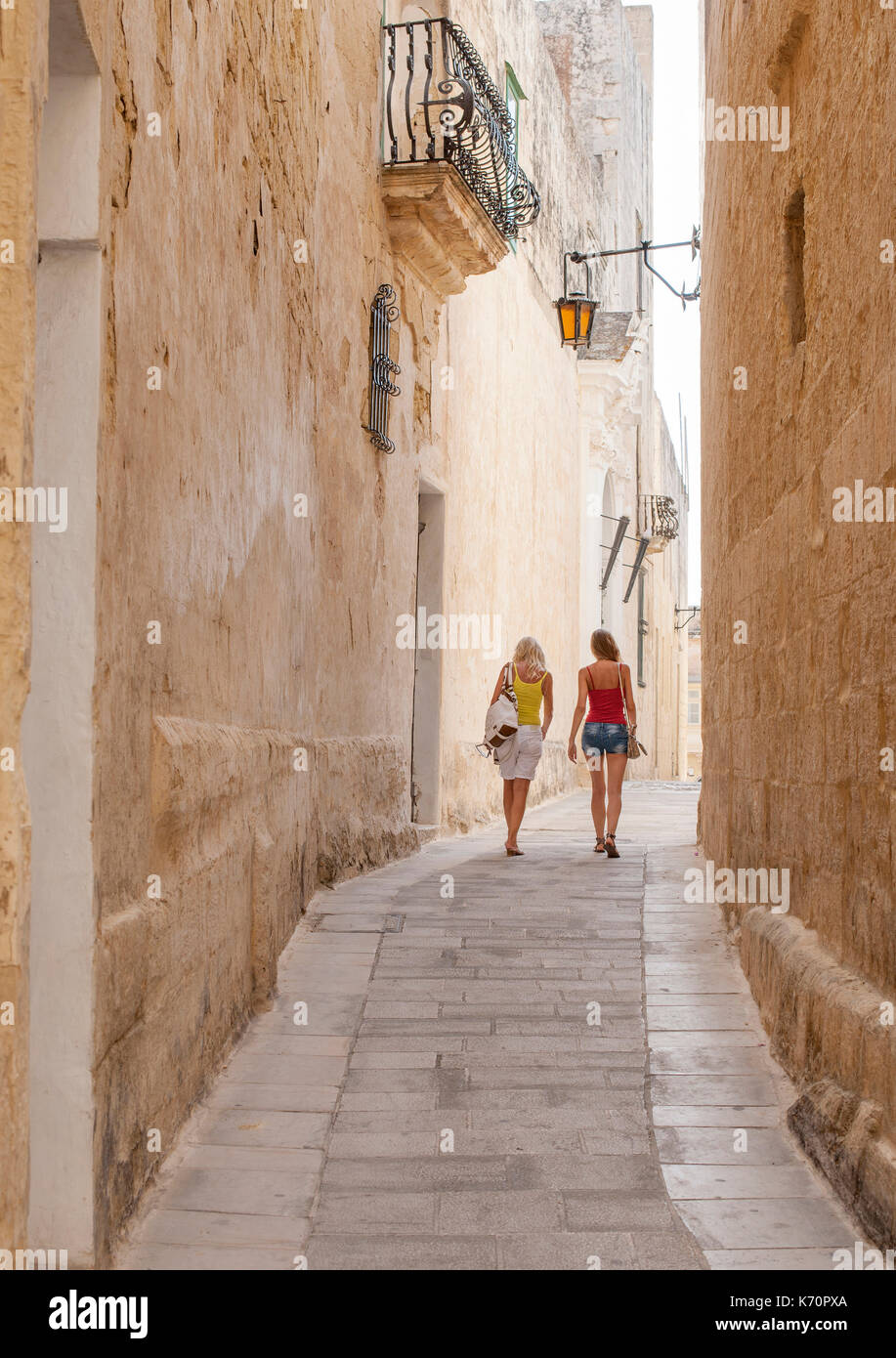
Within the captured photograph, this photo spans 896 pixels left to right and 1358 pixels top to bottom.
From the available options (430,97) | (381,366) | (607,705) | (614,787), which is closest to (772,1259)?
(614,787)

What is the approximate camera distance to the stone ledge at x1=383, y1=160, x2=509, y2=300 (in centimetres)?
960

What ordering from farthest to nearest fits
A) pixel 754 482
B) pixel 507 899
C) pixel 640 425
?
pixel 640 425 < pixel 507 899 < pixel 754 482

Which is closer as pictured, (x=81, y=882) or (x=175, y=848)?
(x=81, y=882)

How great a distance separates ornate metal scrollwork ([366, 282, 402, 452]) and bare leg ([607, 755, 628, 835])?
255 cm

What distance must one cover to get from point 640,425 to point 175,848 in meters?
23.5

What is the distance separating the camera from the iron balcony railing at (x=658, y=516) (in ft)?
87.4

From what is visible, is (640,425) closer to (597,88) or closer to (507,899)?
(597,88)

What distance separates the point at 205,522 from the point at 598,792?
5136mm

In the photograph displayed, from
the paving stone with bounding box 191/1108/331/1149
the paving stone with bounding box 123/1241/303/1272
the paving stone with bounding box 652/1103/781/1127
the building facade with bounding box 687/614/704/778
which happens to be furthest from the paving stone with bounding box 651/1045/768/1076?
the building facade with bounding box 687/614/704/778

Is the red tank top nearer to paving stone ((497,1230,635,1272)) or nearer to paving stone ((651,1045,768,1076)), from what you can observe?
paving stone ((651,1045,768,1076))

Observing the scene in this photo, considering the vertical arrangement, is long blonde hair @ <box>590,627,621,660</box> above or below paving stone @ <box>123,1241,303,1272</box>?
above

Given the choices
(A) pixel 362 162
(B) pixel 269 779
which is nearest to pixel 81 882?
(B) pixel 269 779

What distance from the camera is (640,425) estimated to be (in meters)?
26.6
